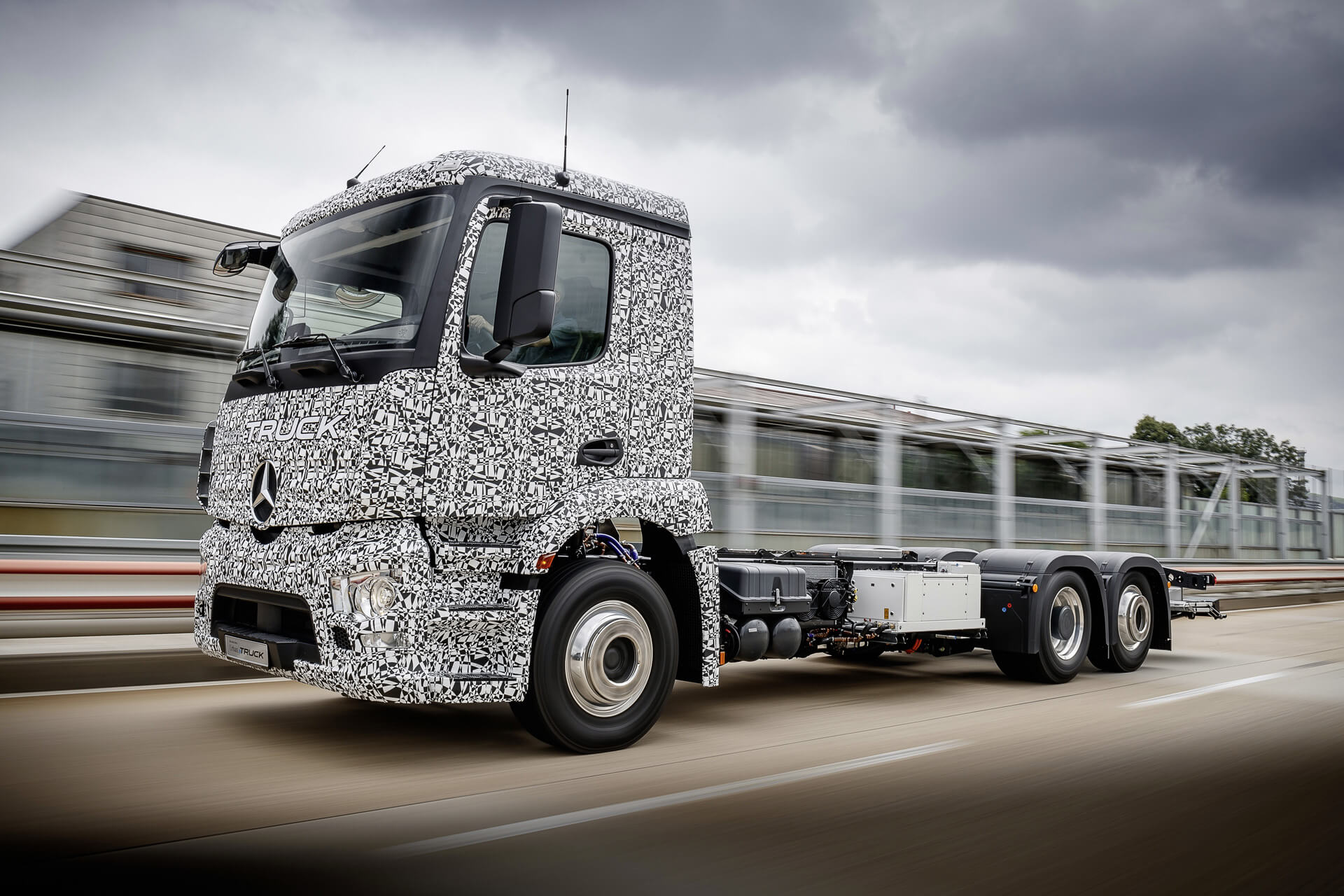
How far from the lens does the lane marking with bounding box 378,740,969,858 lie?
381 cm

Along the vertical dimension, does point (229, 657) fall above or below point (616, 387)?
below

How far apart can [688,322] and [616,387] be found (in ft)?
2.34

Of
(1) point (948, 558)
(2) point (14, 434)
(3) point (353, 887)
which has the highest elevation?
(2) point (14, 434)

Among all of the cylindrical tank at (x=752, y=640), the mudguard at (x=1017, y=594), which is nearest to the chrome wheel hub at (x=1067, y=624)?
the mudguard at (x=1017, y=594)

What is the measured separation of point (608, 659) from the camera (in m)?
5.44

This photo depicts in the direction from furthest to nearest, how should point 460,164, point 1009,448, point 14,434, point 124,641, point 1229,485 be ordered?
1. point 1229,485
2. point 1009,448
3. point 14,434
4. point 124,641
5. point 460,164

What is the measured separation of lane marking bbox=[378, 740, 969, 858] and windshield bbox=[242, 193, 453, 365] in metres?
2.14

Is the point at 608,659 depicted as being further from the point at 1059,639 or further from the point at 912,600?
the point at 1059,639

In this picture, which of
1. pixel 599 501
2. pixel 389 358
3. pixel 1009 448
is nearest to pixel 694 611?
pixel 599 501

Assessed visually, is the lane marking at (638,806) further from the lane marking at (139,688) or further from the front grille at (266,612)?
the lane marking at (139,688)

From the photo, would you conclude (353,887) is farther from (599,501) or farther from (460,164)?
(460,164)

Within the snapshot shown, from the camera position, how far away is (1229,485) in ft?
63.9

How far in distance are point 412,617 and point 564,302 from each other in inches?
67.6

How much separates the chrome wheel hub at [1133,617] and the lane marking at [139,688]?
650cm
